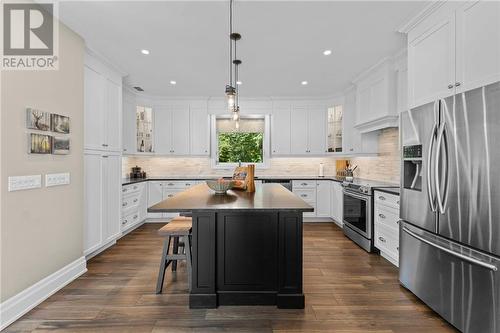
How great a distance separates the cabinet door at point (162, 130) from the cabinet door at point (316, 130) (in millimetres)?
3096

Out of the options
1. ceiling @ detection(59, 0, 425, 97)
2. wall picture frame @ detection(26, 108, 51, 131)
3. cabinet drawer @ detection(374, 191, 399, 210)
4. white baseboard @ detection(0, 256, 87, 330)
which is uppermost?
ceiling @ detection(59, 0, 425, 97)

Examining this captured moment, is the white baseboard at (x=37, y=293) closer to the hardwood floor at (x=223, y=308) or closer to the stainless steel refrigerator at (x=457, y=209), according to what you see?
the hardwood floor at (x=223, y=308)

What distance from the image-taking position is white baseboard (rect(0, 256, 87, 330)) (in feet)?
6.80

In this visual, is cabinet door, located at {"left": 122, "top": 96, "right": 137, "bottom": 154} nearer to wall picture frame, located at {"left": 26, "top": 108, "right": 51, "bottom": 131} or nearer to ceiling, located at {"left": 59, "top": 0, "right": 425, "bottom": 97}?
ceiling, located at {"left": 59, "top": 0, "right": 425, "bottom": 97}

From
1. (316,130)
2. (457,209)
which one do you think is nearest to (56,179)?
(457,209)

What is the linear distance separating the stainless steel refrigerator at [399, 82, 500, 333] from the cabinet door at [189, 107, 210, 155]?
13.6ft

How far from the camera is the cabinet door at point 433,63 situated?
222 cm

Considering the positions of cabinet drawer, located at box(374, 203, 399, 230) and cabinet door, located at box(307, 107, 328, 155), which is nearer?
cabinet drawer, located at box(374, 203, 399, 230)

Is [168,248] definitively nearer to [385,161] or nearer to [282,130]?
[385,161]

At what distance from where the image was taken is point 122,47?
3.26 m

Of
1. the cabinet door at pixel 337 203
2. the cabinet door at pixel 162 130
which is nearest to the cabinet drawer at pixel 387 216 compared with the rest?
the cabinet door at pixel 337 203

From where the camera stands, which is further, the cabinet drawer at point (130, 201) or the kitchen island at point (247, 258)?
the cabinet drawer at point (130, 201)

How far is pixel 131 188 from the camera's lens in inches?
185

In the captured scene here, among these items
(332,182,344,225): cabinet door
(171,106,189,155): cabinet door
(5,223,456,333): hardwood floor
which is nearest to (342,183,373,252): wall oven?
(332,182,344,225): cabinet door
